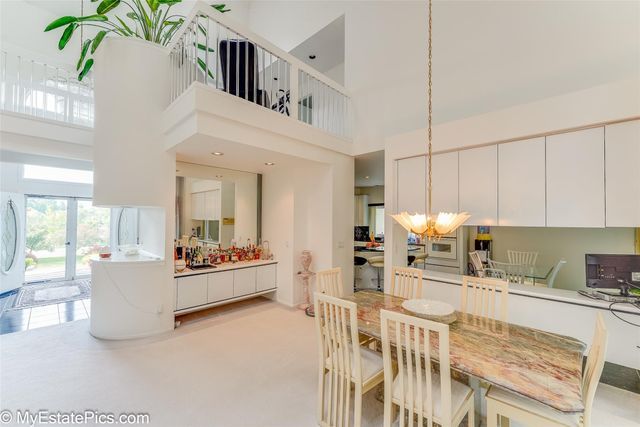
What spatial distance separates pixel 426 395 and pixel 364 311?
828 millimetres

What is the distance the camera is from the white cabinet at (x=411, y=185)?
12.3ft

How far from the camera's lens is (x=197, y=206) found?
16.3 feet

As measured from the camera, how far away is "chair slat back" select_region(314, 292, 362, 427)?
6.07ft

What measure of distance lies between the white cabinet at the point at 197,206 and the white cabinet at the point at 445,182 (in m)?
3.97

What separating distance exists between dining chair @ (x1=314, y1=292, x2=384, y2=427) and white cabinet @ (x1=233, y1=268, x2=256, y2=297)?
2685 mm

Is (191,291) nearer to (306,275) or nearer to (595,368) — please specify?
(306,275)

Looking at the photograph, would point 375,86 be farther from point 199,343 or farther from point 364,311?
point 199,343

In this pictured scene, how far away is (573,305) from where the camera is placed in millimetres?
2660

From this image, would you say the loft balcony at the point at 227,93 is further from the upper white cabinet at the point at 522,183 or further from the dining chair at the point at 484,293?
the dining chair at the point at 484,293

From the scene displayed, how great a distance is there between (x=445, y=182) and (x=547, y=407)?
2585 mm

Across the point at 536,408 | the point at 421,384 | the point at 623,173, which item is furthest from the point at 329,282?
the point at 623,173

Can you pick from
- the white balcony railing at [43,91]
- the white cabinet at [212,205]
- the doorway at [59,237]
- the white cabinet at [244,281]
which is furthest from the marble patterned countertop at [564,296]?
the doorway at [59,237]

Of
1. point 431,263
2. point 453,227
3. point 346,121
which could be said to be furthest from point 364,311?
point 431,263

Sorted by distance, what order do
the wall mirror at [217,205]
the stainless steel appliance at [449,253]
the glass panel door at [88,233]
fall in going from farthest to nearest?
the glass panel door at [88,233] < the stainless steel appliance at [449,253] < the wall mirror at [217,205]
